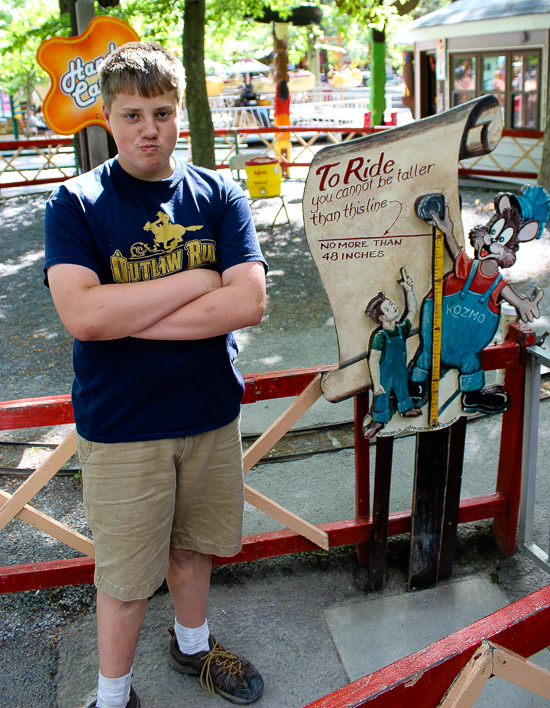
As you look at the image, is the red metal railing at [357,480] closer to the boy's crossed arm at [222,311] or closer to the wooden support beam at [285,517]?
the wooden support beam at [285,517]

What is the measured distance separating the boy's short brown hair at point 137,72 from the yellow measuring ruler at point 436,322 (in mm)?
1013

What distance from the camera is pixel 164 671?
8.32ft

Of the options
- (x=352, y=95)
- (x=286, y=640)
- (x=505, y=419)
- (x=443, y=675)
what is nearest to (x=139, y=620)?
(x=286, y=640)

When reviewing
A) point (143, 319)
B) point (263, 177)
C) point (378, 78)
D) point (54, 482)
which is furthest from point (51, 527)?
point (378, 78)

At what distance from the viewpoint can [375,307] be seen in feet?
7.80

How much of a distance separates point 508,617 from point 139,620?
1.22 metres

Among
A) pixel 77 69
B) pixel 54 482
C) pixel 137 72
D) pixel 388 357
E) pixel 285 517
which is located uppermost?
pixel 77 69

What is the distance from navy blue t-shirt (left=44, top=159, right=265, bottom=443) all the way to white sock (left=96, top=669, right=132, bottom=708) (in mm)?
808

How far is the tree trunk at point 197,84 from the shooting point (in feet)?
27.4

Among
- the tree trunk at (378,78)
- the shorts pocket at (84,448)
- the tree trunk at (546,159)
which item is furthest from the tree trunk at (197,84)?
the tree trunk at (378,78)

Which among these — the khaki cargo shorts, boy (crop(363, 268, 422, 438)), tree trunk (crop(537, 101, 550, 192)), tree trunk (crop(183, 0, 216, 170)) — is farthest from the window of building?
the khaki cargo shorts

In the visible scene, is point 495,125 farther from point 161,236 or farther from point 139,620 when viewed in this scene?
point 139,620

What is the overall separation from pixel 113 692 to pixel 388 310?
156cm

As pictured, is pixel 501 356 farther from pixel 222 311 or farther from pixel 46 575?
pixel 46 575
